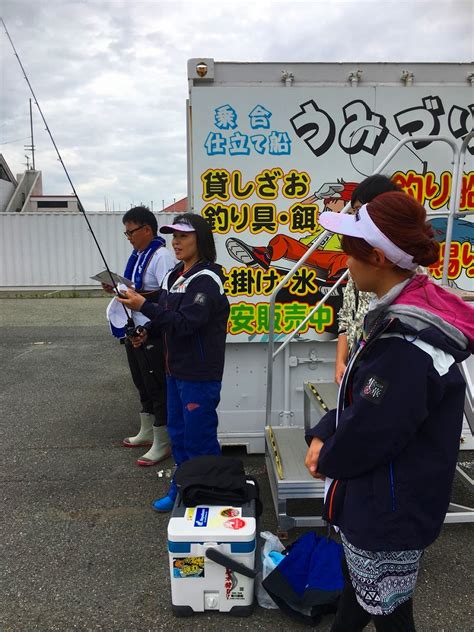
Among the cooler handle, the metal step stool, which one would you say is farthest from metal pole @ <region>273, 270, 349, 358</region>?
the cooler handle

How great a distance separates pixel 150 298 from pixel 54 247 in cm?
1075

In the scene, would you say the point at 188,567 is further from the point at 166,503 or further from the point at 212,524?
the point at 166,503

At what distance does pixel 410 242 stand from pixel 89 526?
2.66 m

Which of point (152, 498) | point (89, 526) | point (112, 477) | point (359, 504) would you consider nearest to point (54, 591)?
point (89, 526)

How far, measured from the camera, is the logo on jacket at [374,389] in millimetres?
1230

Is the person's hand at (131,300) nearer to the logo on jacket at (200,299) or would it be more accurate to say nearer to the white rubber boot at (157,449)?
the logo on jacket at (200,299)

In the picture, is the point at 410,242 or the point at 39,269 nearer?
the point at 410,242

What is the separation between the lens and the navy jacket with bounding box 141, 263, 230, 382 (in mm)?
2633

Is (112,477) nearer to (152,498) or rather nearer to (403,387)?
(152,498)

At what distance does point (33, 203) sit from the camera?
19.6m

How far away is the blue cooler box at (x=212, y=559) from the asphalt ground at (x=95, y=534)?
0.09 metres

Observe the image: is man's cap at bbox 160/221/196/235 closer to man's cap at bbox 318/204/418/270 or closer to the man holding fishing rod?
the man holding fishing rod

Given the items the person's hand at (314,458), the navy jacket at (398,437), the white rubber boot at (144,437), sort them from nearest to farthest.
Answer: the navy jacket at (398,437) → the person's hand at (314,458) → the white rubber boot at (144,437)

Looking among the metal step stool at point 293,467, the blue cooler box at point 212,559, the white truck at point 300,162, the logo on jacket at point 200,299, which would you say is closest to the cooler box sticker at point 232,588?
the blue cooler box at point 212,559
